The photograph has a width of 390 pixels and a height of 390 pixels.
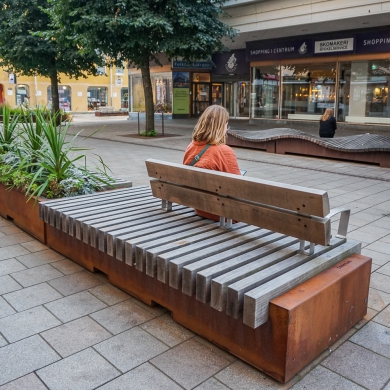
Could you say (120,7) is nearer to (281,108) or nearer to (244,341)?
(281,108)

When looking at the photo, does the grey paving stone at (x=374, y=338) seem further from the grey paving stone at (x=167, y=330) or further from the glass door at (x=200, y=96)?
the glass door at (x=200, y=96)

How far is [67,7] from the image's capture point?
1405 centimetres

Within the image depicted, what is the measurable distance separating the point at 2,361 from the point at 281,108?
21207 millimetres

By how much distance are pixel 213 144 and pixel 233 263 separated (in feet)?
4.30

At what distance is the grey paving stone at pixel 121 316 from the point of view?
3143 mm

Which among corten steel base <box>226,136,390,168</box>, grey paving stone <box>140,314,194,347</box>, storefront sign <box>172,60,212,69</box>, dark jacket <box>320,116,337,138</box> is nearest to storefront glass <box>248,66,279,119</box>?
storefront sign <box>172,60,212,69</box>

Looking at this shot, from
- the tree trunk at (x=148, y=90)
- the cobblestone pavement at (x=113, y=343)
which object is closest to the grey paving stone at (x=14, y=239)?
the cobblestone pavement at (x=113, y=343)

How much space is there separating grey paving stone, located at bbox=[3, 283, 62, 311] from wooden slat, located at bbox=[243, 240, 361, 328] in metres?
1.77

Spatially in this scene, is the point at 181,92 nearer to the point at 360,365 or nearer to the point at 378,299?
the point at 378,299

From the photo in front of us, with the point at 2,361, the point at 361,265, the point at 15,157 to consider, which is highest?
the point at 15,157

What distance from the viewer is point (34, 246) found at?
4711 millimetres

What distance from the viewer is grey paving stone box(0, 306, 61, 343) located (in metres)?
3.03

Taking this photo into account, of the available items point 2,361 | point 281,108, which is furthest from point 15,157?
point 281,108

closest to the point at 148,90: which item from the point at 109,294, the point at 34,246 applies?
the point at 34,246
